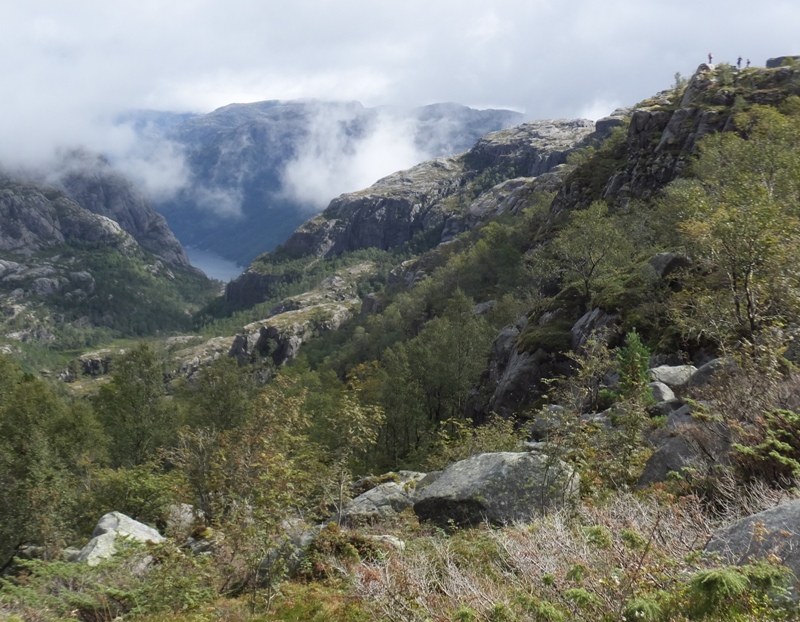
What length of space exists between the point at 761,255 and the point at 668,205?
45.7 m

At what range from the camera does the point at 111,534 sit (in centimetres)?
1967

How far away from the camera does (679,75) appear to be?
130m

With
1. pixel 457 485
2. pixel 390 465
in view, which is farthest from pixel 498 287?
pixel 457 485

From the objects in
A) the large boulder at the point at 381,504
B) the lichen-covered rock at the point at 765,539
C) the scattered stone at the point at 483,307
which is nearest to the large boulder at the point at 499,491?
the large boulder at the point at 381,504

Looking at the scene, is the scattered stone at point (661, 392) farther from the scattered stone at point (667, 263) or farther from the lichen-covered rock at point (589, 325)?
the scattered stone at point (667, 263)

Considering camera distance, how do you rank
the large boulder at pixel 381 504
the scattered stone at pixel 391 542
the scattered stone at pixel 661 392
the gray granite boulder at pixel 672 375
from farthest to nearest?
the gray granite boulder at pixel 672 375
the scattered stone at pixel 661 392
the large boulder at pixel 381 504
the scattered stone at pixel 391 542

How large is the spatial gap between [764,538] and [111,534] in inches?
861

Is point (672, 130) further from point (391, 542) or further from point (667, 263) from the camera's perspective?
point (391, 542)

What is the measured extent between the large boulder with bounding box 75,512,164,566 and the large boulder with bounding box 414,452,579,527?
10.7m

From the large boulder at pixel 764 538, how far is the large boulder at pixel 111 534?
59.2ft

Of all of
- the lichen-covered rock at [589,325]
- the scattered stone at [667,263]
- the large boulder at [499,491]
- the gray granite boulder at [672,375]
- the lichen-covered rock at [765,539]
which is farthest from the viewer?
the lichen-covered rock at [589,325]

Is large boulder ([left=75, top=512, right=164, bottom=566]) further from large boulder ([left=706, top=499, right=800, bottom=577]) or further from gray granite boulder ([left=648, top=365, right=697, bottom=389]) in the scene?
gray granite boulder ([left=648, top=365, right=697, bottom=389])

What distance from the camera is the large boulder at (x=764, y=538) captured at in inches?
242

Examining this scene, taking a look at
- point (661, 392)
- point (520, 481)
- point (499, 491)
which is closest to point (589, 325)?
point (661, 392)
